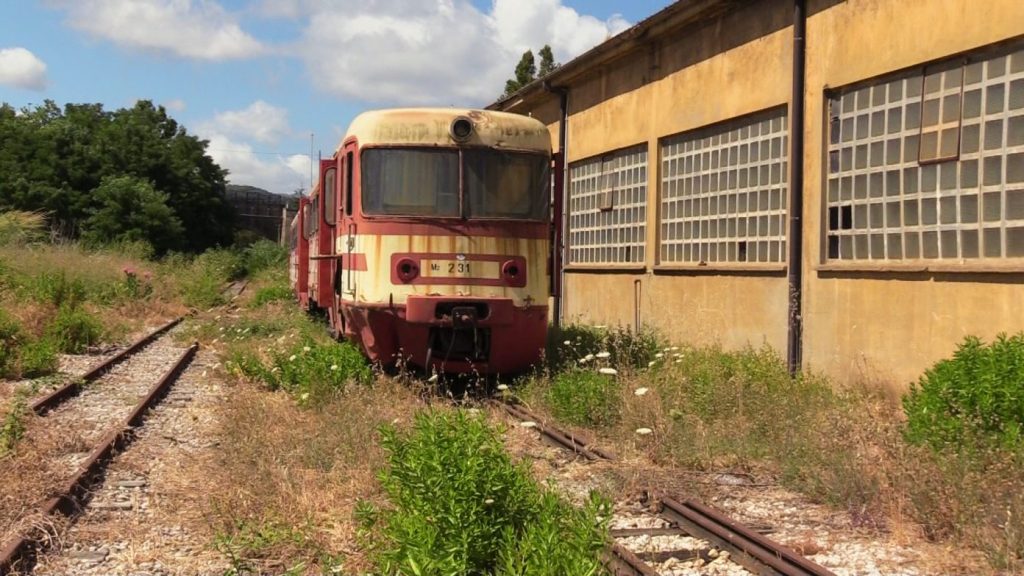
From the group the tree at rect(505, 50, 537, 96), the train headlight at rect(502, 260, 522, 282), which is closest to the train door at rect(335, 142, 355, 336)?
the train headlight at rect(502, 260, 522, 282)

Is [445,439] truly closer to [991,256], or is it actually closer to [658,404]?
[658,404]

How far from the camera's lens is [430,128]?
32.4ft

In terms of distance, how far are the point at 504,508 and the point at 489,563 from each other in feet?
1.00

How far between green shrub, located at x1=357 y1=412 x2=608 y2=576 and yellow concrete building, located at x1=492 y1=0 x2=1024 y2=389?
5.04 metres

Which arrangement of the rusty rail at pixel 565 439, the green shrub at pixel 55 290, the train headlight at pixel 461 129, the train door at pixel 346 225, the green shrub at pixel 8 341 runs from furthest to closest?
the green shrub at pixel 55 290 < the green shrub at pixel 8 341 < the train door at pixel 346 225 < the train headlight at pixel 461 129 < the rusty rail at pixel 565 439

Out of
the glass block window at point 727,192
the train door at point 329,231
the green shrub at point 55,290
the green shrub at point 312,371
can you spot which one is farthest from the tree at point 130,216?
the glass block window at point 727,192

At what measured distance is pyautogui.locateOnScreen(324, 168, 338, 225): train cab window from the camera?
452 inches

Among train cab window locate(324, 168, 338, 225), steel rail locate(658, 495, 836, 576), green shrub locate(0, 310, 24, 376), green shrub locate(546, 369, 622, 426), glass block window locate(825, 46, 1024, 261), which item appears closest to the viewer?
steel rail locate(658, 495, 836, 576)

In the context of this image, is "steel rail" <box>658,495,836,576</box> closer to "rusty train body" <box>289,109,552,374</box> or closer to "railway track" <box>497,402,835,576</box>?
"railway track" <box>497,402,835,576</box>

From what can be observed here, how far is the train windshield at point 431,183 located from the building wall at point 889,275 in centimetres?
344

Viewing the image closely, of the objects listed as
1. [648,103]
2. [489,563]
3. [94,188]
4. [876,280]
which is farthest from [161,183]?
[489,563]

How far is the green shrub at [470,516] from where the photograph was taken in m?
4.10

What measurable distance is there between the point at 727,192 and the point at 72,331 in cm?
1074

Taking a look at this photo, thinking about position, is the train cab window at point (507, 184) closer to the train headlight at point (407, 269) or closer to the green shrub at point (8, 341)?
the train headlight at point (407, 269)
